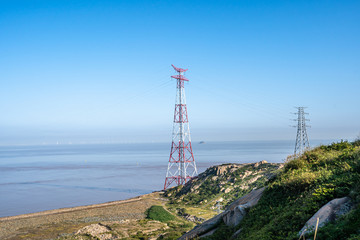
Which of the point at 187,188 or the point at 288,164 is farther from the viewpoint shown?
the point at 187,188

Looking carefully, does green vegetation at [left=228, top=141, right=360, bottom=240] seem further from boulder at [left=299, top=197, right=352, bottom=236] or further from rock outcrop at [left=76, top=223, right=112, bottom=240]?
rock outcrop at [left=76, top=223, right=112, bottom=240]

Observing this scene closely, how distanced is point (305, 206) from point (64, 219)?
42756mm

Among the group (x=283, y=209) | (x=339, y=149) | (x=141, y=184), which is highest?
(x=339, y=149)

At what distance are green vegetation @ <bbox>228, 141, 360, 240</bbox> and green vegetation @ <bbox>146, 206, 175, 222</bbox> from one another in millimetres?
31453

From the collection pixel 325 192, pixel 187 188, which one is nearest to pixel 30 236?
pixel 187 188

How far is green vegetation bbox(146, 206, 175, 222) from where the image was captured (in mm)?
41125

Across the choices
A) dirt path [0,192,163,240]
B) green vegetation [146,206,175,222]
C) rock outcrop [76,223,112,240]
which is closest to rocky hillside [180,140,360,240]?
rock outcrop [76,223,112,240]

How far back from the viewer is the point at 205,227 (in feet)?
43.7

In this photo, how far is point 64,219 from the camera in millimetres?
43156

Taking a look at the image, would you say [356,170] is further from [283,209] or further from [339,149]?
[339,149]

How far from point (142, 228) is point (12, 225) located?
68.0ft

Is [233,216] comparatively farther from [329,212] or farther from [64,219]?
[64,219]

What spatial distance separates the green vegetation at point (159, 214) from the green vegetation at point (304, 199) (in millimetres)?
31453

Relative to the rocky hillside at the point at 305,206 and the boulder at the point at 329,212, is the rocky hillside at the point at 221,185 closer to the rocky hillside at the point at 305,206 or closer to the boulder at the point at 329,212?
the rocky hillside at the point at 305,206
